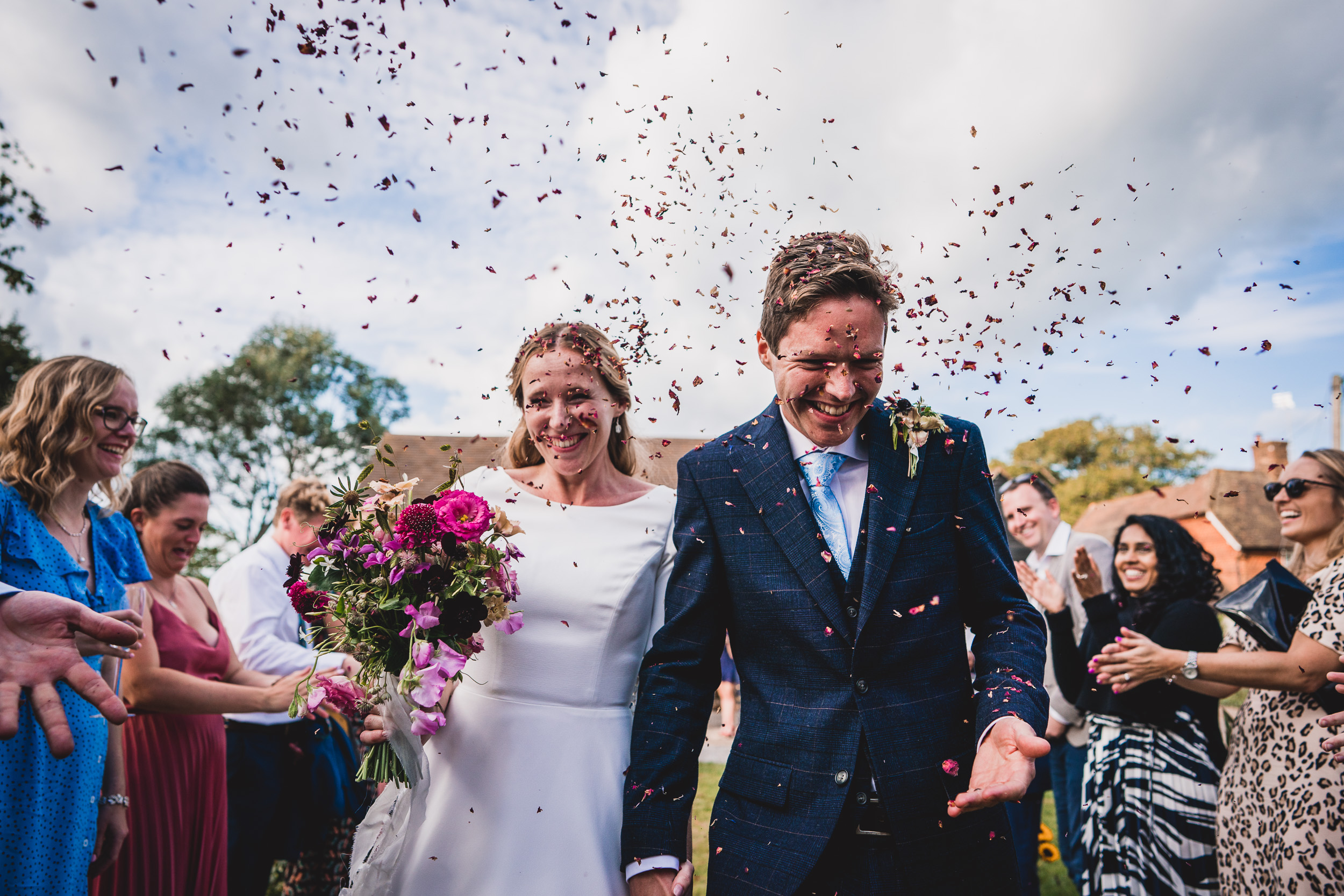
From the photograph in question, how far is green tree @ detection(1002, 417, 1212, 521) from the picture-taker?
43.8 metres

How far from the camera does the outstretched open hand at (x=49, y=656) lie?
192 cm

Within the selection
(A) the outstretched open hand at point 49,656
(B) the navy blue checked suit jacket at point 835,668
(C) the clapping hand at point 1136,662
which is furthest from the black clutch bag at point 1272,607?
(A) the outstretched open hand at point 49,656

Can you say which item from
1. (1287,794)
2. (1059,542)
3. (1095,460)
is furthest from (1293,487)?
(1095,460)

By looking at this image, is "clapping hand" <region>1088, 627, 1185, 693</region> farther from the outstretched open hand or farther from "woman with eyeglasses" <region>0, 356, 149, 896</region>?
"woman with eyeglasses" <region>0, 356, 149, 896</region>

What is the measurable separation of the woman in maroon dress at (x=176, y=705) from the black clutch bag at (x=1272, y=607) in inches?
184

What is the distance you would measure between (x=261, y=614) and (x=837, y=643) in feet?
14.1

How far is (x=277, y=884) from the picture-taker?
630 cm

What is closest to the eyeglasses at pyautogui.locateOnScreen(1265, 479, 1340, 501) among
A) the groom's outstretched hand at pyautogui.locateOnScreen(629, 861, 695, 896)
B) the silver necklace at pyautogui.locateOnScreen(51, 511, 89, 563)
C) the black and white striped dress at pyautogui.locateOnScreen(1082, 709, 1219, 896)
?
the black and white striped dress at pyautogui.locateOnScreen(1082, 709, 1219, 896)

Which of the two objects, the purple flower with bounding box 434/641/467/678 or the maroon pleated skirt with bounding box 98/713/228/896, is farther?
the maroon pleated skirt with bounding box 98/713/228/896

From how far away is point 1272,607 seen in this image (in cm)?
375

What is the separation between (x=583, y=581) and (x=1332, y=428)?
28.4 meters

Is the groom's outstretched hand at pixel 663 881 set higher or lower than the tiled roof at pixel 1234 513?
lower

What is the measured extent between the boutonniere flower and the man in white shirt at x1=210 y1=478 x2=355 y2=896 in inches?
124

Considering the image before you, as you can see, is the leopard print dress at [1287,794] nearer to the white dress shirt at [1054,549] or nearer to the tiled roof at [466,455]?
the white dress shirt at [1054,549]
